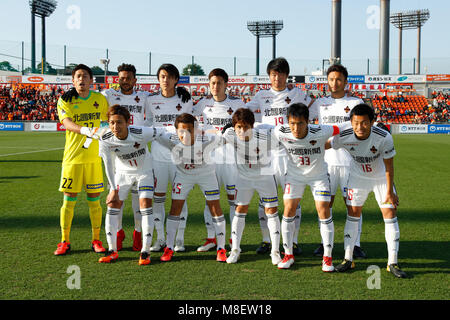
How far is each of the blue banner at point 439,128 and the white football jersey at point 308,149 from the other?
30372mm

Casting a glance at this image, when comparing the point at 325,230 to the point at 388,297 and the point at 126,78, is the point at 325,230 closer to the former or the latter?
the point at 388,297

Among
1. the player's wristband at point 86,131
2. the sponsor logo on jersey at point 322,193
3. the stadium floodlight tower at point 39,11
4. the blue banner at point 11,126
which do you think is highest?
the stadium floodlight tower at point 39,11

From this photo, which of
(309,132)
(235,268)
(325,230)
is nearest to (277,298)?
(235,268)

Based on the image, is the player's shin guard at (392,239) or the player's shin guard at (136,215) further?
the player's shin guard at (136,215)

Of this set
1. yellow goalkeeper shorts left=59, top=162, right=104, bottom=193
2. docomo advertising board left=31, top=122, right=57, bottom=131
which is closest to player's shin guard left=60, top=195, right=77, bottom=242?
yellow goalkeeper shorts left=59, top=162, right=104, bottom=193

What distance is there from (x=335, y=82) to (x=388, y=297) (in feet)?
8.53

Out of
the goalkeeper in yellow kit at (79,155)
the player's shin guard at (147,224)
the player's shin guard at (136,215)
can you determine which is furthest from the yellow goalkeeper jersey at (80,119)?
the player's shin guard at (147,224)

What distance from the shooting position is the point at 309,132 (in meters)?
4.44

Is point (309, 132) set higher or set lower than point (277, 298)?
higher

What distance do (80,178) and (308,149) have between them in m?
2.81

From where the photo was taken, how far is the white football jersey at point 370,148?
431 centimetres

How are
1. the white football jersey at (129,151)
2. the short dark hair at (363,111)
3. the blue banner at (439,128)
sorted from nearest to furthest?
the short dark hair at (363,111), the white football jersey at (129,151), the blue banner at (439,128)

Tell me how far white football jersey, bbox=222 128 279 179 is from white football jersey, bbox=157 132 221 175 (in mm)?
217

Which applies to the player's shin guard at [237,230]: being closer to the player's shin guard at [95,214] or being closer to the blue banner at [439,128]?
the player's shin guard at [95,214]
